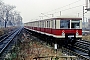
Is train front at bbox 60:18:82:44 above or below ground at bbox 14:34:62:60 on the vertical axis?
above

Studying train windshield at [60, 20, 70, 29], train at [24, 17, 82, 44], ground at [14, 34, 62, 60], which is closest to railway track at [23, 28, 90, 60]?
train at [24, 17, 82, 44]

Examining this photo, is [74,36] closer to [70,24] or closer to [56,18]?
[70,24]

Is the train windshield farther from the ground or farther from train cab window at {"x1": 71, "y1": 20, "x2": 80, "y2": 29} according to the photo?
the ground

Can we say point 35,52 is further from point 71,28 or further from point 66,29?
point 71,28

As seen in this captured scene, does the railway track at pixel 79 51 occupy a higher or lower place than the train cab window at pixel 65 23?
lower

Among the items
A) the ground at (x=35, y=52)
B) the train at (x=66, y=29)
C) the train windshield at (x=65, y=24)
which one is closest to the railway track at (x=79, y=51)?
the train at (x=66, y=29)

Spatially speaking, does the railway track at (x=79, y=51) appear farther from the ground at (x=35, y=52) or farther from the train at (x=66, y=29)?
the ground at (x=35, y=52)

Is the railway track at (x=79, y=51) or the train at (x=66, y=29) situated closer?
the railway track at (x=79, y=51)

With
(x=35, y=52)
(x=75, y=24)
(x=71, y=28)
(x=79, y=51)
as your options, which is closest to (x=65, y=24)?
(x=71, y=28)

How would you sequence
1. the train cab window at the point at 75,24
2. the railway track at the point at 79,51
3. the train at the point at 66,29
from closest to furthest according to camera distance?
the railway track at the point at 79,51
the train at the point at 66,29
the train cab window at the point at 75,24

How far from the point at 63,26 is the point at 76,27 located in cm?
115

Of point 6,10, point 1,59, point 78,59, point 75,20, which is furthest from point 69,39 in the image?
point 6,10

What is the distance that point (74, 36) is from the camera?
16688 mm

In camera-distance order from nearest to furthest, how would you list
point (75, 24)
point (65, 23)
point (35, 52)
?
point (35, 52) → point (65, 23) → point (75, 24)
